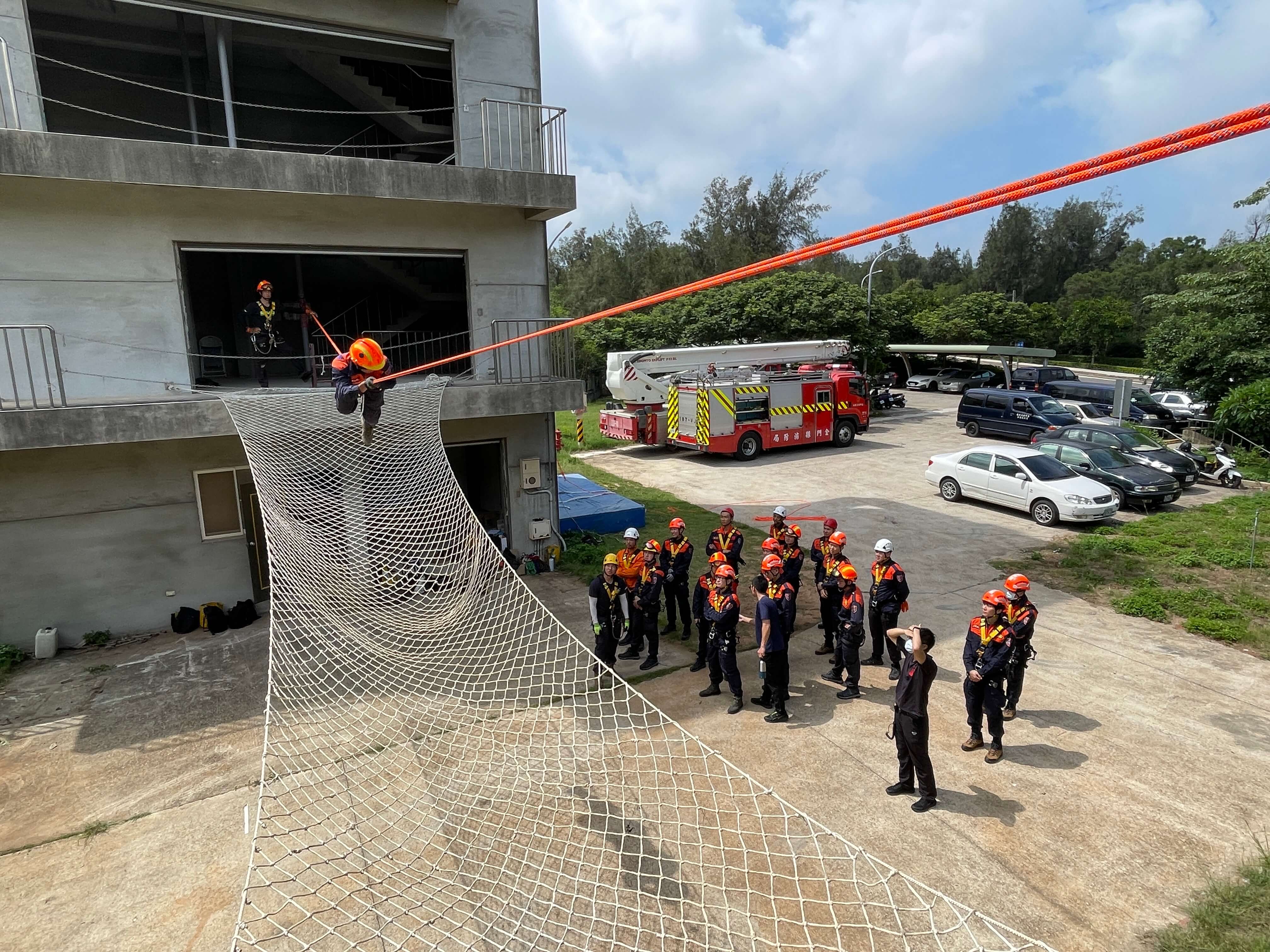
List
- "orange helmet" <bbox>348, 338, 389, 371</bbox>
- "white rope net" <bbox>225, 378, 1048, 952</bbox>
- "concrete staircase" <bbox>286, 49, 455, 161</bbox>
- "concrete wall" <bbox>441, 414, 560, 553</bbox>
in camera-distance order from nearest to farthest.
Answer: "white rope net" <bbox>225, 378, 1048, 952</bbox> → "orange helmet" <bbox>348, 338, 389, 371</bbox> → "concrete wall" <bbox>441, 414, 560, 553</bbox> → "concrete staircase" <bbox>286, 49, 455, 161</bbox>

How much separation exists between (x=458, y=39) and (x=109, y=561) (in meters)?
7.35

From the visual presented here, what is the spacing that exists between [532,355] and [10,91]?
5.75 m

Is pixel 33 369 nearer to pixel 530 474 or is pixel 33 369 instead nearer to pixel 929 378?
pixel 530 474

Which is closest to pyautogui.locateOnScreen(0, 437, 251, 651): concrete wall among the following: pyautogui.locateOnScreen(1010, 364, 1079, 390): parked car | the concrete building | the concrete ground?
the concrete building

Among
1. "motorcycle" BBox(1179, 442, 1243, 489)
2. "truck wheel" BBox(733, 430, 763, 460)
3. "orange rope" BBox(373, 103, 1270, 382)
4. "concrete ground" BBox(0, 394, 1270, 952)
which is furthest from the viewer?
"truck wheel" BBox(733, 430, 763, 460)

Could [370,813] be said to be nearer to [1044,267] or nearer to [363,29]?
[363,29]

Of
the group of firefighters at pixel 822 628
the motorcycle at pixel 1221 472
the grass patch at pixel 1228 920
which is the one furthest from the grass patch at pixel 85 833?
the motorcycle at pixel 1221 472

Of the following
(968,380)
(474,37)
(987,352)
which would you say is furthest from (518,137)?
(968,380)

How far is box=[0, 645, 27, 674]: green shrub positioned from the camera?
23.3 feet

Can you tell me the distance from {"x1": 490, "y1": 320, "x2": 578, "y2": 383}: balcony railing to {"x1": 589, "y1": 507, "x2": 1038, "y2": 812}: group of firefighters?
3.04 metres

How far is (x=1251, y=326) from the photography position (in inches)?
672

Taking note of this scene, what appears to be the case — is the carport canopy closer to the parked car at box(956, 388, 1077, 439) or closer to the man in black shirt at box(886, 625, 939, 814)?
the parked car at box(956, 388, 1077, 439)

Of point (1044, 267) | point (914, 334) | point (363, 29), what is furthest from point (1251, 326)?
point (1044, 267)

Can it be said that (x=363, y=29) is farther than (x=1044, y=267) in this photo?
No
